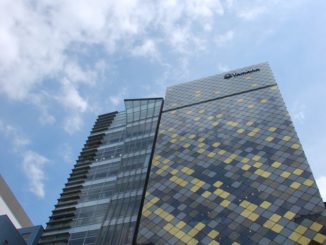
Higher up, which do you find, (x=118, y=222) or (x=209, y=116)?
(x=209, y=116)

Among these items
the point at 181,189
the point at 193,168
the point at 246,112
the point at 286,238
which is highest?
the point at 246,112

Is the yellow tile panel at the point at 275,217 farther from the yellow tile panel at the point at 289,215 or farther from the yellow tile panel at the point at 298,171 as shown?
the yellow tile panel at the point at 298,171

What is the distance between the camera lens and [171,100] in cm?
5850

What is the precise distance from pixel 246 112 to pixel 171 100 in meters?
14.6

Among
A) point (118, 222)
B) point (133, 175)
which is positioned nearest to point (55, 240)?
point (118, 222)

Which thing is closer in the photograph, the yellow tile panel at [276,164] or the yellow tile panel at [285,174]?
the yellow tile panel at [285,174]

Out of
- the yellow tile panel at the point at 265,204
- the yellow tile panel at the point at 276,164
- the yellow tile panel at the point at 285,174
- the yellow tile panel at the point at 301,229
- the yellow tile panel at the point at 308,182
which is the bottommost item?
the yellow tile panel at the point at 301,229

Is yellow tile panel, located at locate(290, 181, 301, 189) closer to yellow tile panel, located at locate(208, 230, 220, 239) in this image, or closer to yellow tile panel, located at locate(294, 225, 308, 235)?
yellow tile panel, located at locate(294, 225, 308, 235)

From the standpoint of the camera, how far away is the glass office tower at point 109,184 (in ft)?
124

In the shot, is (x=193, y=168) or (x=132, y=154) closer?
(x=193, y=168)

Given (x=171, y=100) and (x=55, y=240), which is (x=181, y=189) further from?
(x=171, y=100)

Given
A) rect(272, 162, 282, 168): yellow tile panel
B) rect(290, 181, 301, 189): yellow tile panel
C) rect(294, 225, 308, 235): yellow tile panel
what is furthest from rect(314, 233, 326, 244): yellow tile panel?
rect(272, 162, 282, 168): yellow tile panel

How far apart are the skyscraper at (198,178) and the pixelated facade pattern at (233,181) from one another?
0.31ft

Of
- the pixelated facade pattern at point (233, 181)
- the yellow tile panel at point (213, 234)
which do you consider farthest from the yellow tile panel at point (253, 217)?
the yellow tile panel at point (213, 234)
